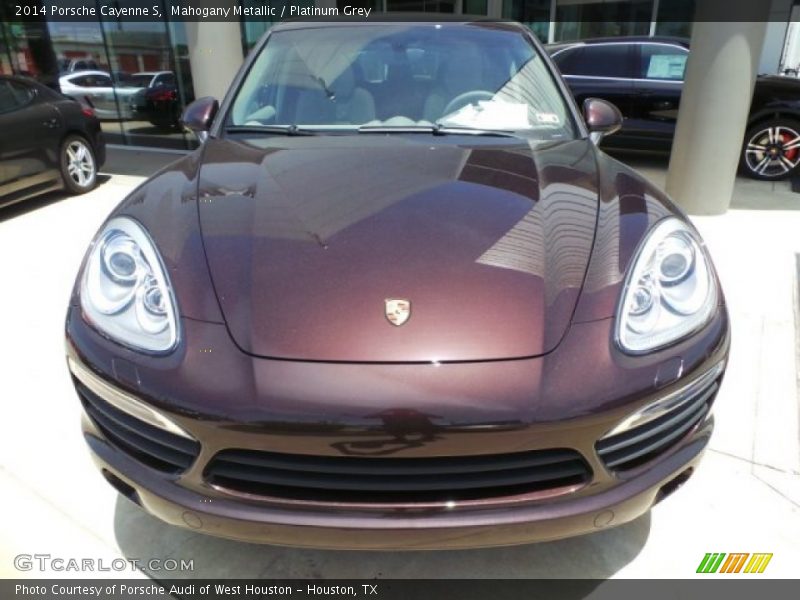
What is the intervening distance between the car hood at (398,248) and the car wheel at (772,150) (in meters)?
5.52

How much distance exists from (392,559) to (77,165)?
622cm

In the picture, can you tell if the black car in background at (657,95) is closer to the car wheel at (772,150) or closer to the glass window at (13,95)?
the car wheel at (772,150)

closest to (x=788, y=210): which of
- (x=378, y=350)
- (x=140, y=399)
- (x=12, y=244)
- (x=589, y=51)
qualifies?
(x=589, y=51)

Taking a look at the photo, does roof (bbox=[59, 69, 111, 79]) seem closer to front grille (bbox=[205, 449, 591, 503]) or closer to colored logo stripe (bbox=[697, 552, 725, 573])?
front grille (bbox=[205, 449, 591, 503])

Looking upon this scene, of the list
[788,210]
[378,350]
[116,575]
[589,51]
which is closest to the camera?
[378,350]

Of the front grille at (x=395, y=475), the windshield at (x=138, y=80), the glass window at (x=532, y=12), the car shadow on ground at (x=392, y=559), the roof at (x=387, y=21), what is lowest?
the car shadow on ground at (x=392, y=559)

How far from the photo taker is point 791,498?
79.7 inches

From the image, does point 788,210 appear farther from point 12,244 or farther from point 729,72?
point 12,244

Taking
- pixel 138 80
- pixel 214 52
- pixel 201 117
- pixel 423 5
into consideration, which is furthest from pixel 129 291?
pixel 423 5

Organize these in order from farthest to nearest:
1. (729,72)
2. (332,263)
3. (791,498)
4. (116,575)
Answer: (729,72) < (791,498) < (116,575) < (332,263)

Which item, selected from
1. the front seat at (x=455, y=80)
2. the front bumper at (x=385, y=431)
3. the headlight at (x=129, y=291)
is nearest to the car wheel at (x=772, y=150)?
the front seat at (x=455, y=80)

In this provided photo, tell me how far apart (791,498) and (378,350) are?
170cm

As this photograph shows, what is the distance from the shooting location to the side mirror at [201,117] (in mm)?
2521

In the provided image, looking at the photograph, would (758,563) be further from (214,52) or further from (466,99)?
(214,52)
